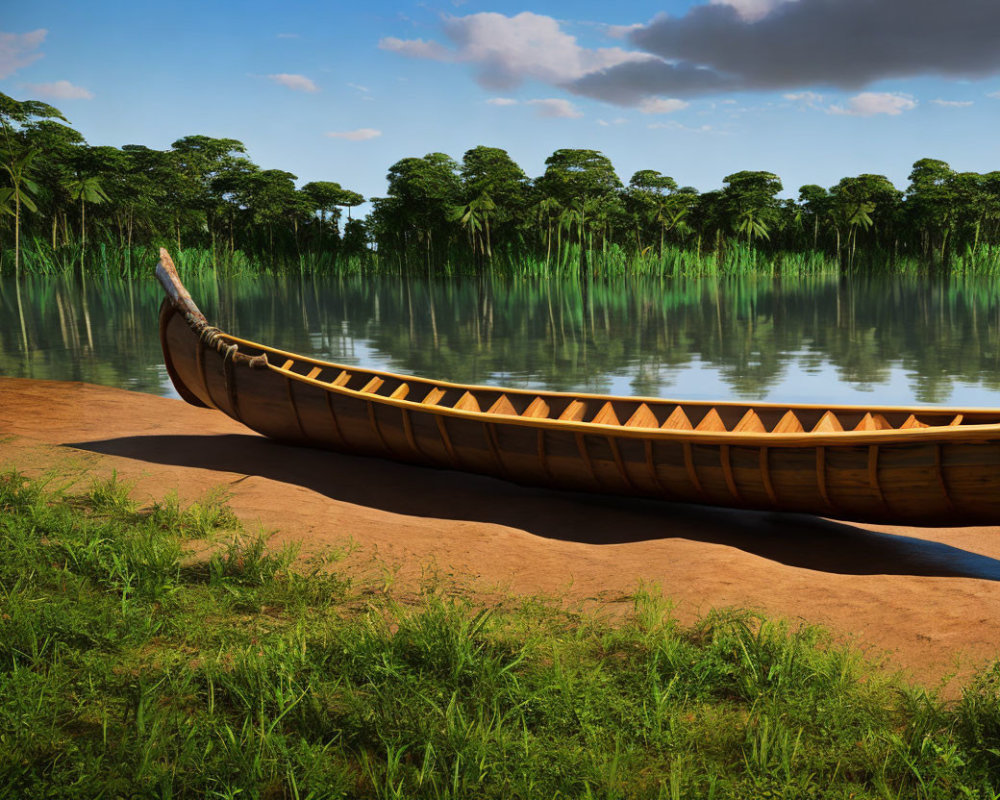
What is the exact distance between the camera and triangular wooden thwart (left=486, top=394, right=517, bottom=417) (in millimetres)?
7895

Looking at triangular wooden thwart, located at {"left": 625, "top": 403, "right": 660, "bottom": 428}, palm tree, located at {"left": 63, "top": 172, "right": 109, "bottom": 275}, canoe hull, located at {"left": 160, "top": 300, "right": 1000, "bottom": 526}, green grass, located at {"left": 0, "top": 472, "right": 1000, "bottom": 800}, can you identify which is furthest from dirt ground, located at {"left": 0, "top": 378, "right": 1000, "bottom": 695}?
palm tree, located at {"left": 63, "top": 172, "right": 109, "bottom": 275}

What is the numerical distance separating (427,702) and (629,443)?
354 centimetres

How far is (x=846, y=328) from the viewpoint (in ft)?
72.6

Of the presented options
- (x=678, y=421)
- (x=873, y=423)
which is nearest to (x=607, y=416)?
(x=678, y=421)

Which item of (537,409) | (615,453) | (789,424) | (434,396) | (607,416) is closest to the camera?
(615,453)

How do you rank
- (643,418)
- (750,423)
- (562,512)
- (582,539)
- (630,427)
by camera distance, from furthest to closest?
(643,418) → (562,512) → (750,423) → (582,539) → (630,427)

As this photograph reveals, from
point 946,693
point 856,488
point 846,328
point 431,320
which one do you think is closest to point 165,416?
point 856,488

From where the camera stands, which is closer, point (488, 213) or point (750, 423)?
point (750, 423)

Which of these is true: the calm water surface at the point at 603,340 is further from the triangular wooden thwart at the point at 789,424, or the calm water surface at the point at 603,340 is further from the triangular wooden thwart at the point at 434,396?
the triangular wooden thwart at the point at 789,424

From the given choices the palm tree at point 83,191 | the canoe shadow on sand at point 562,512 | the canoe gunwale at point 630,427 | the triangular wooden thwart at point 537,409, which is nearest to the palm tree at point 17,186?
the palm tree at point 83,191

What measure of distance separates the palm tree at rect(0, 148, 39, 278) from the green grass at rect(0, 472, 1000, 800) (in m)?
42.7

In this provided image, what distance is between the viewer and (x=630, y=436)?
6285 millimetres

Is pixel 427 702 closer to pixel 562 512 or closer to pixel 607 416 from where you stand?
pixel 562 512

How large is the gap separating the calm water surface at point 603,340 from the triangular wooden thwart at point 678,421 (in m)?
5.77
